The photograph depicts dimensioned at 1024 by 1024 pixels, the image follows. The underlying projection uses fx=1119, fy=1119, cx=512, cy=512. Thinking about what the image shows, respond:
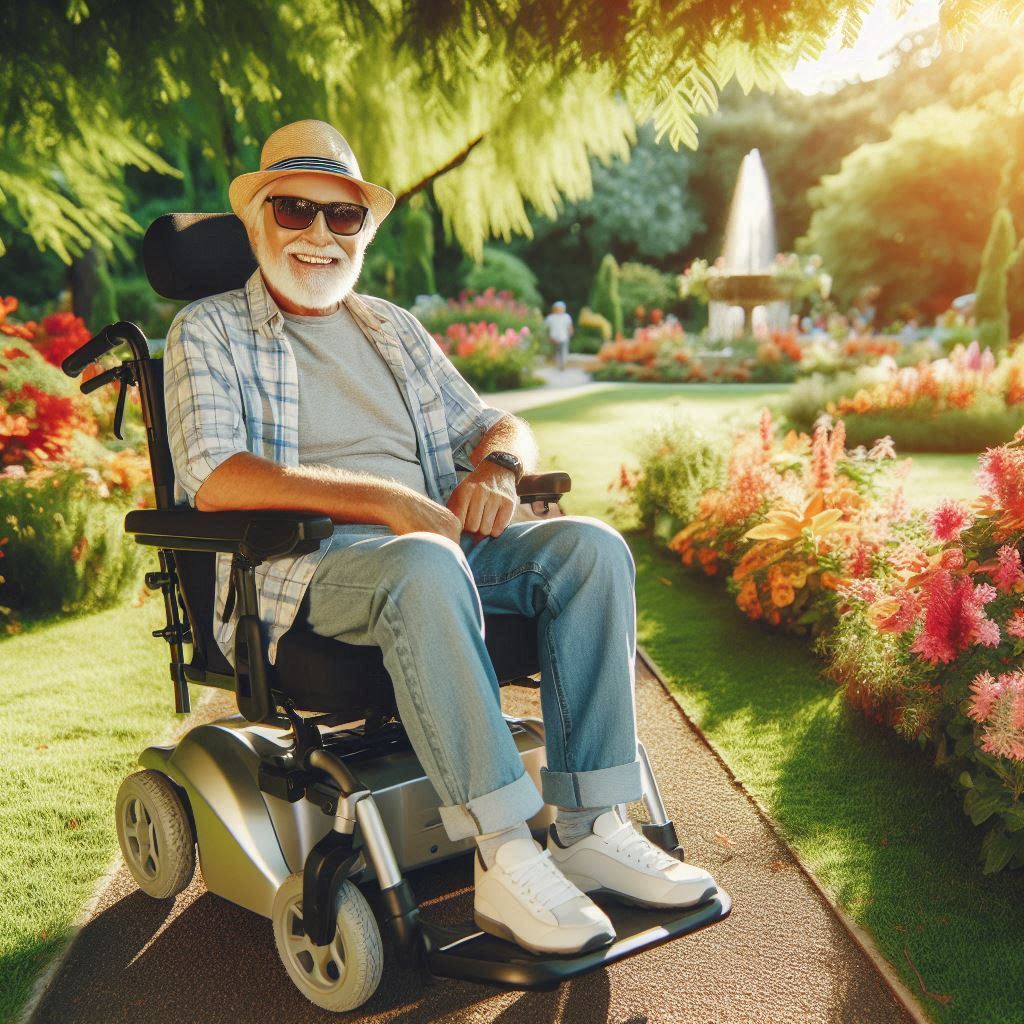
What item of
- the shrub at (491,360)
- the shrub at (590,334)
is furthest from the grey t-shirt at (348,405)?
the shrub at (590,334)

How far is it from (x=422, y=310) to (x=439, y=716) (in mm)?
16976

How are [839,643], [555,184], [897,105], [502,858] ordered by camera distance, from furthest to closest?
1. [897,105]
2. [555,184]
3. [839,643]
4. [502,858]

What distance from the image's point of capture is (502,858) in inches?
74.7

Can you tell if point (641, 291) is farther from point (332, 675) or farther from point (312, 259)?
point (332, 675)

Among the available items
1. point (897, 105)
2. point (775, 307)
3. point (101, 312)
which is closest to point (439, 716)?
point (101, 312)

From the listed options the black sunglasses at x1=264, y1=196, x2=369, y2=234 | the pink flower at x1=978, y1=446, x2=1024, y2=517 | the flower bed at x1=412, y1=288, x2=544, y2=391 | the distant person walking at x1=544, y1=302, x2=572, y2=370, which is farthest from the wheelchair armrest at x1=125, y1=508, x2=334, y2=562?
the distant person walking at x1=544, y1=302, x2=572, y2=370

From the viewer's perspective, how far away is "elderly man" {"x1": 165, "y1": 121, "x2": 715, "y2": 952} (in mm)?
1909

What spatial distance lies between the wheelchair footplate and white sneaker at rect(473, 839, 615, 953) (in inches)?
0.8

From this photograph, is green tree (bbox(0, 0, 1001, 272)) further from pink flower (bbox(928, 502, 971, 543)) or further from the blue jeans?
the blue jeans

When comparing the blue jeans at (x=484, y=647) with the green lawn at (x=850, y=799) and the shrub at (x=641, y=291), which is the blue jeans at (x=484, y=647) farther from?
the shrub at (x=641, y=291)

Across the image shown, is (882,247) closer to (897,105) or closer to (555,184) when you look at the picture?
(897,105)

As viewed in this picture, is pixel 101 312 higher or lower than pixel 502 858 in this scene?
higher

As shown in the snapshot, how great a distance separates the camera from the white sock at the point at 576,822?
6.88 feet

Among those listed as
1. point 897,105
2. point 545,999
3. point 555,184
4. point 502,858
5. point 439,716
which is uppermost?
point 897,105
